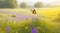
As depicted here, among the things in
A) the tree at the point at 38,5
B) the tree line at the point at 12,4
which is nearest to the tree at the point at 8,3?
the tree line at the point at 12,4

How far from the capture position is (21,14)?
65.4 inches

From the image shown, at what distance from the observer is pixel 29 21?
64.4 inches

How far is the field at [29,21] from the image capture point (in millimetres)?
1609

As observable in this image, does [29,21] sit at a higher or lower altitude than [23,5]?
lower

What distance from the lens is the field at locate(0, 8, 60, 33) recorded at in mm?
1609

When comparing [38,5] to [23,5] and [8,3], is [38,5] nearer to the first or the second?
[23,5]

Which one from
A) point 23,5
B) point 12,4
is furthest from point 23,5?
point 12,4

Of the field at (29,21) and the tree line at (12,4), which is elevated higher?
the tree line at (12,4)

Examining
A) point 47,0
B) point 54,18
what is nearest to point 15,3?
point 47,0

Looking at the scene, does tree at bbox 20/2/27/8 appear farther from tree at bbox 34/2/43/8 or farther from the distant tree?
tree at bbox 34/2/43/8

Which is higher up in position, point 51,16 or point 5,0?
point 5,0

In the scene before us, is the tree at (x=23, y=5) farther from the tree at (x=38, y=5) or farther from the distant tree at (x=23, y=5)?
the tree at (x=38, y=5)

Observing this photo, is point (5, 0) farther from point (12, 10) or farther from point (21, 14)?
point (21, 14)

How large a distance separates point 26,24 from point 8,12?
10.7 inches
